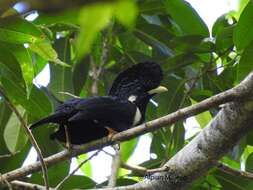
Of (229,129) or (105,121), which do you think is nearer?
(229,129)

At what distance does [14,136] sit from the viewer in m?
2.94

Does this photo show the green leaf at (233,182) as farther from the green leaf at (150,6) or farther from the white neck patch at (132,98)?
the green leaf at (150,6)

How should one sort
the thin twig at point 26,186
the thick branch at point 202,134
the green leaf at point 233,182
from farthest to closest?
the green leaf at point 233,182, the thin twig at point 26,186, the thick branch at point 202,134

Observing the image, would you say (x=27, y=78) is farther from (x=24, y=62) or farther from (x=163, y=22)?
(x=163, y=22)

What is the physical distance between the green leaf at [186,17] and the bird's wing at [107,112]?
1.86ft

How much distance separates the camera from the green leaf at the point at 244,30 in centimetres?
252

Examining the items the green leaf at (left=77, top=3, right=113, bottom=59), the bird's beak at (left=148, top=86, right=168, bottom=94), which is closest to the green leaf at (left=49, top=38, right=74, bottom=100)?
the bird's beak at (left=148, top=86, right=168, bottom=94)

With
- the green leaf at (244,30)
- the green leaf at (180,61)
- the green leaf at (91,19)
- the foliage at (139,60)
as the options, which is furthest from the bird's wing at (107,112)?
the green leaf at (91,19)

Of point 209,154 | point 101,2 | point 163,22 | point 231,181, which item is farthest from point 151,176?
point 101,2

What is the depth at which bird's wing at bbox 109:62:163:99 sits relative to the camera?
3113mm

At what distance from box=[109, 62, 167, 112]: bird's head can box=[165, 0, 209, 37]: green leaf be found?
0.99ft

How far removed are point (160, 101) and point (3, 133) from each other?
100cm

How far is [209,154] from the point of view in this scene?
207cm

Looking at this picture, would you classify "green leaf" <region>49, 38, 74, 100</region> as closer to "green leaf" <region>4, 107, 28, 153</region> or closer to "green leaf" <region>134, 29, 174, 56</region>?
"green leaf" <region>4, 107, 28, 153</region>
